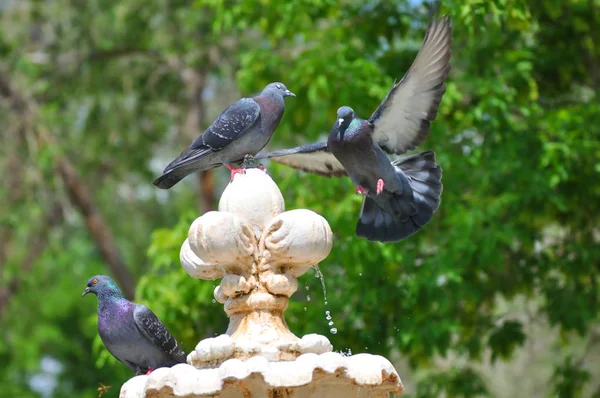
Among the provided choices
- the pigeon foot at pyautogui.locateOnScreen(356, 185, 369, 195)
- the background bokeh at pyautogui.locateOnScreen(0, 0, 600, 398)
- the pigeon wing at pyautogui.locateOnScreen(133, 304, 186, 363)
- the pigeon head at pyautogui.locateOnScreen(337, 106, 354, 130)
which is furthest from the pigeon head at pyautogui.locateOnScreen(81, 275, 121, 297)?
the background bokeh at pyautogui.locateOnScreen(0, 0, 600, 398)

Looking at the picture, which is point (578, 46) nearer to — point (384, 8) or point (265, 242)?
point (384, 8)

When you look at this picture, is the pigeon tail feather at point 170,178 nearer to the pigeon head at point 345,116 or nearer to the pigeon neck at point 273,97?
the pigeon neck at point 273,97

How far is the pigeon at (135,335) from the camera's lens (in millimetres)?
5516

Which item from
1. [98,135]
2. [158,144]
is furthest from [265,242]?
[158,144]

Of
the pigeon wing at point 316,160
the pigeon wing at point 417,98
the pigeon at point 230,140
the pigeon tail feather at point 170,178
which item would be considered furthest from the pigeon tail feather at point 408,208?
the pigeon tail feather at point 170,178

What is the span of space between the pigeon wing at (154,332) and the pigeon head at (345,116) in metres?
1.49

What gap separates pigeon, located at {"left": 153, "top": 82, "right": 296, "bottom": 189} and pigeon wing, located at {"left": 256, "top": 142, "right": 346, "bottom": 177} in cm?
19

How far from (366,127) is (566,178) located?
367 cm

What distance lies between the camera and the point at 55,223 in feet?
48.4

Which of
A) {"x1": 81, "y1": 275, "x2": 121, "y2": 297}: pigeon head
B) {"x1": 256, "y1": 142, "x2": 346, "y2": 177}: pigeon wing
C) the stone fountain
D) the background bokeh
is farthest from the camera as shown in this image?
the background bokeh

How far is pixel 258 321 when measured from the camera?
4.62 meters

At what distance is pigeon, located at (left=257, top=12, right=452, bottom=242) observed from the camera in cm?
519

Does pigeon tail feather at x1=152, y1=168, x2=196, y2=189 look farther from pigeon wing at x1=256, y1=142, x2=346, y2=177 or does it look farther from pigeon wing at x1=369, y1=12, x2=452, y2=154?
pigeon wing at x1=369, y1=12, x2=452, y2=154

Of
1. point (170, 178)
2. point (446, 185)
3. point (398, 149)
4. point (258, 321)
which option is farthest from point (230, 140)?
point (446, 185)
